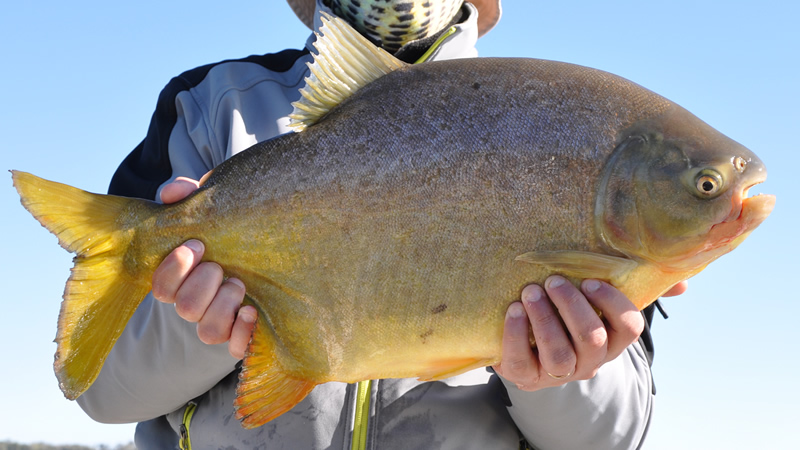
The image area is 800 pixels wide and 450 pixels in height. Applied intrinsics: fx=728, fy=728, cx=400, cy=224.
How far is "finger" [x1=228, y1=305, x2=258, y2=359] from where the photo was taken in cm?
285

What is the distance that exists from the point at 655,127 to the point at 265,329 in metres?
1.67

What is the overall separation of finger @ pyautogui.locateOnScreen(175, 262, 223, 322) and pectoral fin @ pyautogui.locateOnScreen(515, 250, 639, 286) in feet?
3.78

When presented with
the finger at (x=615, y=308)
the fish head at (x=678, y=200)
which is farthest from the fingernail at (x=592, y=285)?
the fish head at (x=678, y=200)

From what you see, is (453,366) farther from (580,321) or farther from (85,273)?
(85,273)

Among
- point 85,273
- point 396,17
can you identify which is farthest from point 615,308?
point 396,17

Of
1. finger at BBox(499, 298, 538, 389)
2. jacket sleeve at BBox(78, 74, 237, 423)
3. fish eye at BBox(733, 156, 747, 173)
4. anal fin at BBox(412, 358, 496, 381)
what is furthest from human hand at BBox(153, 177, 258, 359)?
fish eye at BBox(733, 156, 747, 173)

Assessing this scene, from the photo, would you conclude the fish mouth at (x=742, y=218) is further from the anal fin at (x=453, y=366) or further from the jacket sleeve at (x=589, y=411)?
the jacket sleeve at (x=589, y=411)

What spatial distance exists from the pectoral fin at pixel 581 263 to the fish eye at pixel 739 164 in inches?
19.1

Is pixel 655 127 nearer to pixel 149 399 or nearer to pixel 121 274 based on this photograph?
pixel 121 274

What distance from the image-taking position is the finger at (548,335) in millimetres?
2596

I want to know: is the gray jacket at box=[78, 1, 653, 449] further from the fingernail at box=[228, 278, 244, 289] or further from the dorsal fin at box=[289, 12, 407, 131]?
the dorsal fin at box=[289, 12, 407, 131]

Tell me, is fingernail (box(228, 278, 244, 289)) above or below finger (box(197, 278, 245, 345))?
above

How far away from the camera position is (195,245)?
2768 millimetres

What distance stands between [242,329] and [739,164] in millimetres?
1958
